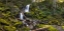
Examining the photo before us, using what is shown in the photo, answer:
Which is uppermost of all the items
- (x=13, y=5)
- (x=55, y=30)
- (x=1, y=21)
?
(x=13, y=5)

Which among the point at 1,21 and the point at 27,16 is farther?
the point at 27,16

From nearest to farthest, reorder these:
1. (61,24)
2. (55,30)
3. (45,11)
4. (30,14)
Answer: (55,30) < (61,24) < (30,14) < (45,11)

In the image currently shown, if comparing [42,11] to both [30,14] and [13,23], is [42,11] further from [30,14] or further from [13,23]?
[13,23]

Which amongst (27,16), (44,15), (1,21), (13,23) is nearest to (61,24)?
(44,15)

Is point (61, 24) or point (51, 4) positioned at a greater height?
point (51, 4)

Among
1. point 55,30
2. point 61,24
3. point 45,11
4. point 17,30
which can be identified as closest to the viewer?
point 17,30

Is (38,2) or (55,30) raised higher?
(38,2)

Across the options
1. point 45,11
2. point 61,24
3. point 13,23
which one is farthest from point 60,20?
point 13,23

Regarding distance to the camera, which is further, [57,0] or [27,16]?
[57,0]

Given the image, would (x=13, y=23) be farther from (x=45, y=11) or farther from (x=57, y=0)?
(x=57, y=0)
